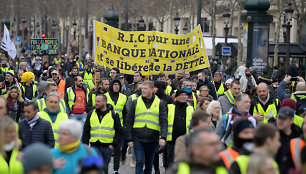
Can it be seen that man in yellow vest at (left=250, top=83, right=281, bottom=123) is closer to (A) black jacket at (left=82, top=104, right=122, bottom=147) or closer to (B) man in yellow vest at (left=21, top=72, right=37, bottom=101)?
(A) black jacket at (left=82, top=104, right=122, bottom=147)

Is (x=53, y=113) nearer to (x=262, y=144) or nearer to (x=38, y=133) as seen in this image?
(x=38, y=133)

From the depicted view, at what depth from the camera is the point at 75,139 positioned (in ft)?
17.9

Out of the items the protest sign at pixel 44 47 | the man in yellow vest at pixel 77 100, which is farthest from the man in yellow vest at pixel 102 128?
the protest sign at pixel 44 47

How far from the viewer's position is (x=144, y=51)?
14.0 m

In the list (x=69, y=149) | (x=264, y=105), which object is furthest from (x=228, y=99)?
(x=69, y=149)

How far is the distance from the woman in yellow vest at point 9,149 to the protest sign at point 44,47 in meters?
22.5

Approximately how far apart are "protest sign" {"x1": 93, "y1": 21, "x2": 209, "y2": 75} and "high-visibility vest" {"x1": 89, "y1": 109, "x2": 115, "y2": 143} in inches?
211

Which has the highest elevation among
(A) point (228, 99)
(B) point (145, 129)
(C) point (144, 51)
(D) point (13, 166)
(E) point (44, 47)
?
(E) point (44, 47)

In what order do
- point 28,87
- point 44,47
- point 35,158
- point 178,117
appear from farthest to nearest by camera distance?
point 44,47 < point 28,87 < point 178,117 < point 35,158

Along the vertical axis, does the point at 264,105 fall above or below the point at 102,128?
above

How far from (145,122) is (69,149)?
3.64 meters

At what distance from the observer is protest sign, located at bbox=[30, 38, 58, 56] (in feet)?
92.4

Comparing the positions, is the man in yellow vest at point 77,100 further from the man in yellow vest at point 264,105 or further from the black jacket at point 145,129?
the man in yellow vest at point 264,105

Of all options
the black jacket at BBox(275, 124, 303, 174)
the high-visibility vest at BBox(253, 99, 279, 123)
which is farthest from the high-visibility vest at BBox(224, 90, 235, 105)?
the black jacket at BBox(275, 124, 303, 174)
